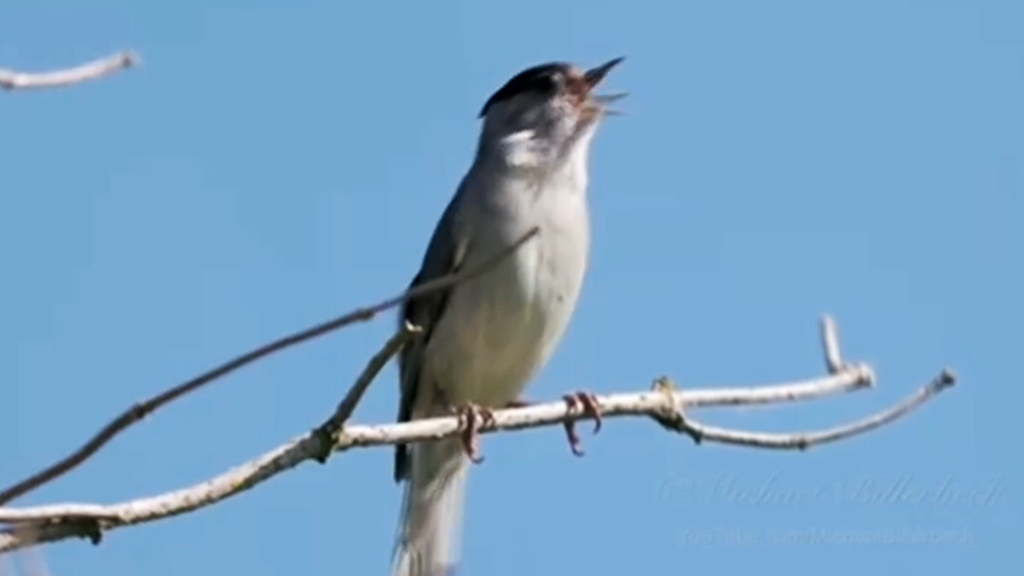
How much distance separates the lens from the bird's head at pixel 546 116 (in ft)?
27.4

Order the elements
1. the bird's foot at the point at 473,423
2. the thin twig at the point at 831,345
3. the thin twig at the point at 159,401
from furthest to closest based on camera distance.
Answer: the bird's foot at the point at 473,423 < the thin twig at the point at 831,345 < the thin twig at the point at 159,401

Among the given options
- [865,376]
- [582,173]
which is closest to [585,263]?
[582,173]

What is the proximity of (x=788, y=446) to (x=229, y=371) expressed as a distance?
2483mm

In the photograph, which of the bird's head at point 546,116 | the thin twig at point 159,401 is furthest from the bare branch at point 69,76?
the bird's head at point 546,116

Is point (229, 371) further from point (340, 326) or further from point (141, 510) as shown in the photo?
point (141, 510)

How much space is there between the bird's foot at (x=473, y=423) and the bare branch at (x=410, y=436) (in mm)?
57

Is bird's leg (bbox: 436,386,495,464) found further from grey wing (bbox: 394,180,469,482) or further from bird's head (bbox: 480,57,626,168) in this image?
bird's head (bbox: 480,57,626,168)

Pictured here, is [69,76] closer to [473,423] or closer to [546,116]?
[473,423]

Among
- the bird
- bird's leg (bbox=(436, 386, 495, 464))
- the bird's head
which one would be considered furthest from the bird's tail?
the bird's head

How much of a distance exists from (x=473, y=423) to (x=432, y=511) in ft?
4.03

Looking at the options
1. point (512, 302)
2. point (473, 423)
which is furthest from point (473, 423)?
point (512, 302)

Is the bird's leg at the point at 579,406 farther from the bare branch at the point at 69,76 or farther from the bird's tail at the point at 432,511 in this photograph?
the bare branch at the point at 69,76

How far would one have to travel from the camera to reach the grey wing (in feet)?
25.9

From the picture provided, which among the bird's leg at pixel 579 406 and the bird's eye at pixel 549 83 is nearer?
the bird's leg at pixel 579 406
